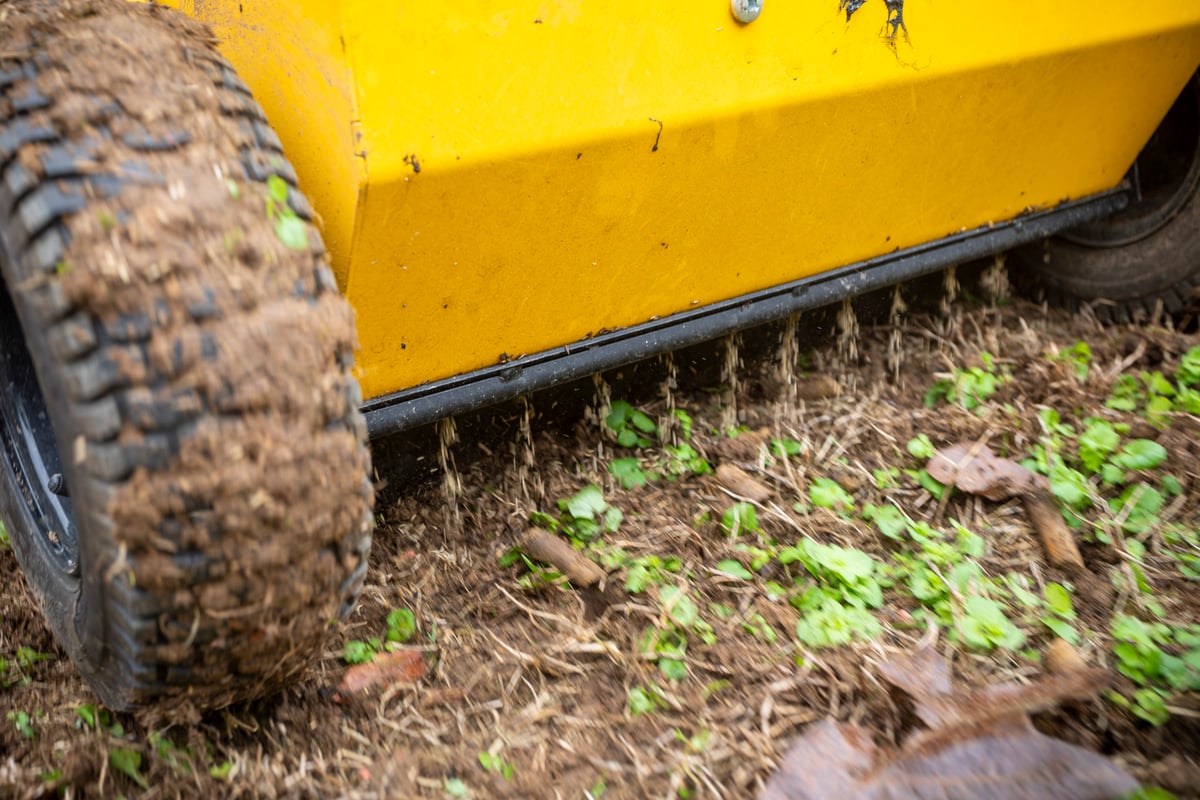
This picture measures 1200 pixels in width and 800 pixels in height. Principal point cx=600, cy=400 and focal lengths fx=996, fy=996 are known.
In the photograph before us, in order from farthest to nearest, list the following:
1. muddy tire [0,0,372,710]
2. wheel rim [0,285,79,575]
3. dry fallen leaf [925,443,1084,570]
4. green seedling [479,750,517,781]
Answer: dry fallen leaf [925,443,1084,570], wheel rim [0,285,79,575], green seedling [479,750,517,781], muddy tire [0,0,372,710]

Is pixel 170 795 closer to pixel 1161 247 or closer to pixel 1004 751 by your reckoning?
pixel 1004 751

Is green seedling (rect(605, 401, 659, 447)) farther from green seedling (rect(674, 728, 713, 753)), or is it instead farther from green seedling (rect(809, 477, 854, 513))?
green seedling (rect(674, 728, 713, 753))

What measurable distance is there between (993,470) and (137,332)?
1.82m

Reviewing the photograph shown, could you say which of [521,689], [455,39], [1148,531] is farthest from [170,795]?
[1148,531]

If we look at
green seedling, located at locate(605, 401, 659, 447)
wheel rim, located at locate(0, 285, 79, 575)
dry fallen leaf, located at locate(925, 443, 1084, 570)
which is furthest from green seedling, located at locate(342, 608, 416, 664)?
dry fallen leaf, located at locate(925, 443, 1084, 570)

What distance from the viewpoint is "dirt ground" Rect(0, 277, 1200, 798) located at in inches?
60.1

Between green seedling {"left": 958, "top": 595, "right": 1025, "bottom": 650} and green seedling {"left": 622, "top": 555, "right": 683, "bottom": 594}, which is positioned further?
green seedling {"left": 622, "top": 555, "right": 683, "bottom": 594}

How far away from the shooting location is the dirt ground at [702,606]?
5.01 ft

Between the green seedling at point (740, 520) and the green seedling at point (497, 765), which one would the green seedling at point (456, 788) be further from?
the green seedling at point (740, 520)

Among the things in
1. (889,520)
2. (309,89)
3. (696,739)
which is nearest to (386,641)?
(696,739)

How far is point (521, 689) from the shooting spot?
1.70 m

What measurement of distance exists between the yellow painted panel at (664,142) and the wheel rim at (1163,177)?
42 centimetres

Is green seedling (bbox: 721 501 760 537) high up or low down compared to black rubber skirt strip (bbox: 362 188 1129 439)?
down

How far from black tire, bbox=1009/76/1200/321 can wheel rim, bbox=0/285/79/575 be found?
277 centimetres
